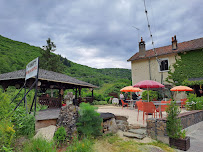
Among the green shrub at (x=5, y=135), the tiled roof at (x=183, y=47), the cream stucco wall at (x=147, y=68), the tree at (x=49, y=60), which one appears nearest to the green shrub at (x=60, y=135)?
the green shrub at (x=5, y=135)

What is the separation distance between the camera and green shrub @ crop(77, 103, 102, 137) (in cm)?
374

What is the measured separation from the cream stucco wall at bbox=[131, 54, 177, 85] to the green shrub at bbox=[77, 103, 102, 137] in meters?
13.5

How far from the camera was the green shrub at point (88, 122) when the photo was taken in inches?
147

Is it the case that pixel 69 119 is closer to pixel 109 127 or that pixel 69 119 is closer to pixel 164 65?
pixel 109 127

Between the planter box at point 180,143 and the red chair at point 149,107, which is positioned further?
the red chair at point 149,107

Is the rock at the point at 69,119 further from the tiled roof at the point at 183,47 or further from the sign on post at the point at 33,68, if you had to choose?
the tiled roof at the point at 183,47

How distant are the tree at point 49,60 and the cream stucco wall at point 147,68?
1466 cm

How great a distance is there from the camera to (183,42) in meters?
15.9

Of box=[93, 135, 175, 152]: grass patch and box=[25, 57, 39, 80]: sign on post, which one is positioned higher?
box=[25, 57, 39, 80]: sign on post

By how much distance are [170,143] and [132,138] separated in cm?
108

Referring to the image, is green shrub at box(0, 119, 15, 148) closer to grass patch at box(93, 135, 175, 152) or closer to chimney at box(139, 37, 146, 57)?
grass patch at box(93, 135, 175, 152)

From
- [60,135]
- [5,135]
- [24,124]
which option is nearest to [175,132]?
[60,135]

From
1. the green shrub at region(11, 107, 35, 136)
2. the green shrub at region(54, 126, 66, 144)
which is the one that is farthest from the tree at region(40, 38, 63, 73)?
the green shrub at region(54, 126, 66, 144)

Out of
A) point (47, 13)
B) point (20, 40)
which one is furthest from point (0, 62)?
point (20, 40)
